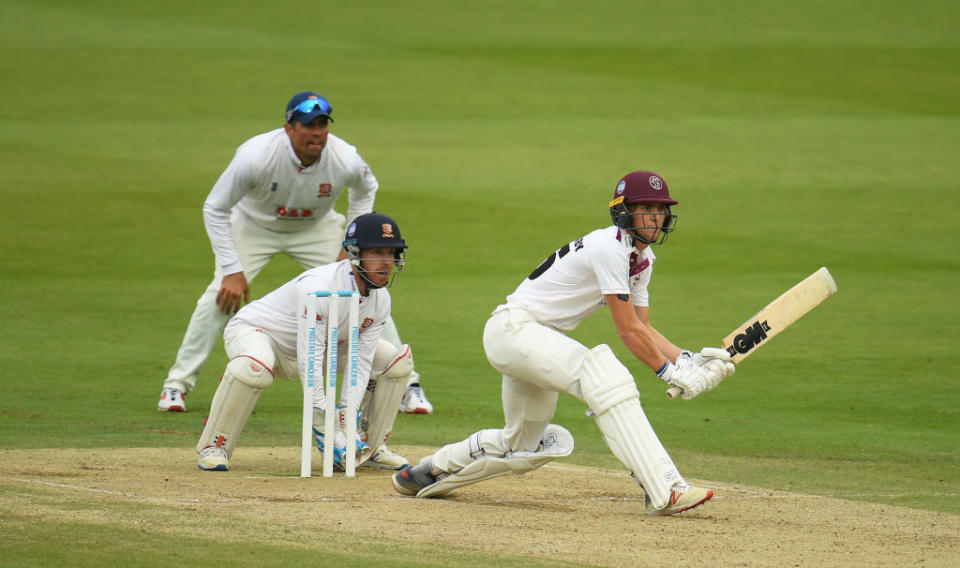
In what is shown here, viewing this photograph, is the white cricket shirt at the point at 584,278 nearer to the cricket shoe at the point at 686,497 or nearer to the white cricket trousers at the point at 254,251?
the cricket shoe at the point at 686,497

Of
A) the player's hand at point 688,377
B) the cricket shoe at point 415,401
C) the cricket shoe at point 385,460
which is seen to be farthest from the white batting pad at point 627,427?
the cricket shoe at point 415,401

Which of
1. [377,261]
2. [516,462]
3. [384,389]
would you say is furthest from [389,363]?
[516,462]

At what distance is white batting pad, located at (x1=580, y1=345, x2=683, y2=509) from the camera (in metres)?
5.93

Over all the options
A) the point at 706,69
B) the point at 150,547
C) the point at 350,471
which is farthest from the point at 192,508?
the point at 706,69

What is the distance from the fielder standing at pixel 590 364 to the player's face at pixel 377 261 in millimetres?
811

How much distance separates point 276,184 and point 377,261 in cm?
225

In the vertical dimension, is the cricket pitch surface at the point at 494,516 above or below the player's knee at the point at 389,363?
below

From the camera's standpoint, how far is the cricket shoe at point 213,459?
7.22 metres

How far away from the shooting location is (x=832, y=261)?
16.2 m

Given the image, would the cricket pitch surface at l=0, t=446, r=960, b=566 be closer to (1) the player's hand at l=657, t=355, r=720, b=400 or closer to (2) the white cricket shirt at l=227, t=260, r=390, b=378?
(1) the player's hand at l=657, t=355, r=720, b=400

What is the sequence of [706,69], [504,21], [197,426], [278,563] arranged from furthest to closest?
[504,21] < [706,69] < [197,426] < [278,563]

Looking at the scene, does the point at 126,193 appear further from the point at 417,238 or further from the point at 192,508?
the point at 192,508

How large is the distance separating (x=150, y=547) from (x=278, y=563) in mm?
548

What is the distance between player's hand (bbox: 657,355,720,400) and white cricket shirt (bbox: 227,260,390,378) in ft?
5.97
